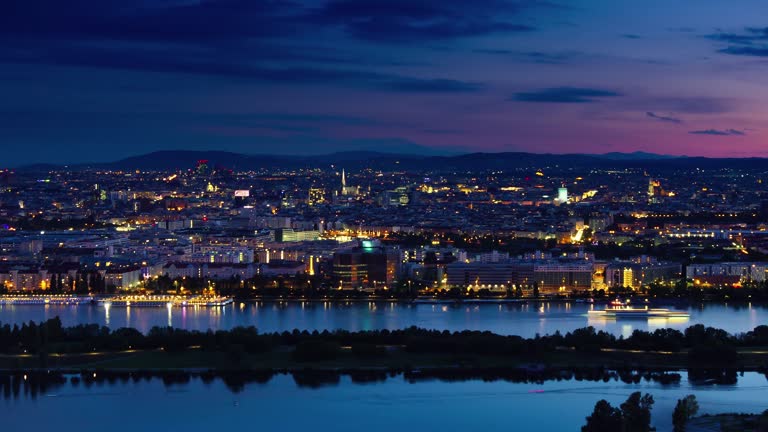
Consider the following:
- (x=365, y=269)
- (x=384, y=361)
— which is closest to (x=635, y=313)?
(x=365, y=269)

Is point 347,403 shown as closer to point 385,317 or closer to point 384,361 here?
point 384,361

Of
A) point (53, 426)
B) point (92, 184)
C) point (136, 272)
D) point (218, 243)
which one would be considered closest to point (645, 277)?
point (136, 272)

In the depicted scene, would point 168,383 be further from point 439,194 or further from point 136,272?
point 439,194

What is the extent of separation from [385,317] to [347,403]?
16.6 ft

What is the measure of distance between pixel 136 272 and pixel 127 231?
9.58m

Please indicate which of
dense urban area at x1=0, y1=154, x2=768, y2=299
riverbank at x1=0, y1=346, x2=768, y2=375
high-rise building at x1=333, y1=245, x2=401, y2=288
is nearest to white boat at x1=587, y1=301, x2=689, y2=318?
dense urban area at x1=0, y1=154, x2=768, y2=299

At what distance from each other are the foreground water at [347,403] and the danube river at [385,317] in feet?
9.28

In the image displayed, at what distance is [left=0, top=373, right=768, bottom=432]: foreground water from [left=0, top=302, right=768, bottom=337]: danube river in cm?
283

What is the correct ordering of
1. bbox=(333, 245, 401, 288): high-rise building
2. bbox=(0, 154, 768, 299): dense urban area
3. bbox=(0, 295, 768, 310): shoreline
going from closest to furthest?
1. bbox=(0, 295, 768, 310): shoreline
2. bbox=(0, 154, 768, 299): dense urban area
3. bbox=(333, 245, 401, 288): high-rise building

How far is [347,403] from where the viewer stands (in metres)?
11.4

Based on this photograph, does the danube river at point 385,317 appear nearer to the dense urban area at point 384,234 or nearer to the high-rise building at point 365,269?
the dense urban area at point 384,234

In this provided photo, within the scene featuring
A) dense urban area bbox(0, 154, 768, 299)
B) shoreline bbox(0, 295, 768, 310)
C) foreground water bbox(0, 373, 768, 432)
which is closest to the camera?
foreground water bbox(0, 373, 768, 432)

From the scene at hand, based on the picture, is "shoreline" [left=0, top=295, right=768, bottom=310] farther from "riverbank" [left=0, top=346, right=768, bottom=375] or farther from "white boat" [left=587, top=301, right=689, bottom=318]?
"riverbank" [left=0, top=346, right=768, bottom=375]

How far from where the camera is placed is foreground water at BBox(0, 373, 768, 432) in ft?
35.3
